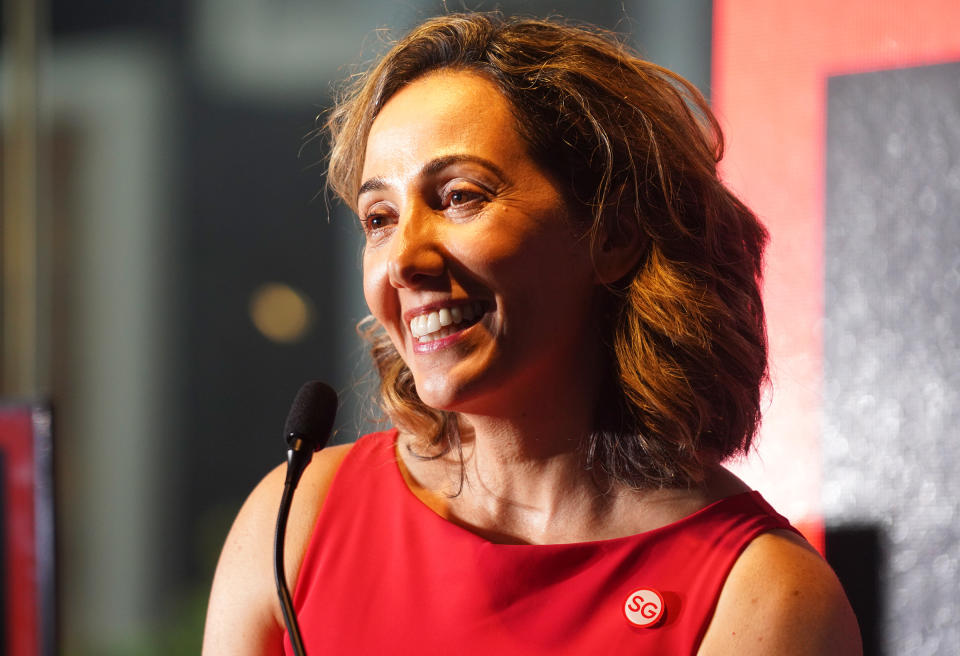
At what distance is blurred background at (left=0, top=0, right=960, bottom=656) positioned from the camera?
135 cm

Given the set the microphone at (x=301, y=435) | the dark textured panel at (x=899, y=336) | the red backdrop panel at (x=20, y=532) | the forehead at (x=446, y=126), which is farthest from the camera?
the red backdrop panel at (x=20, y=532)

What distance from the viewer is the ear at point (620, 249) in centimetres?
122

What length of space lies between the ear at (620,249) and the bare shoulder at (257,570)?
50 centimetres

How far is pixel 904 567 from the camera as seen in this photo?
136 centimetres

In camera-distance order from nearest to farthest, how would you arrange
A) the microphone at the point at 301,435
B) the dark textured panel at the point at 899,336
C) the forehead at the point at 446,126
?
the microphone at the point at 301,435 < the forehead at the point at 446,126 < the dark textured panel at the point at 899,336

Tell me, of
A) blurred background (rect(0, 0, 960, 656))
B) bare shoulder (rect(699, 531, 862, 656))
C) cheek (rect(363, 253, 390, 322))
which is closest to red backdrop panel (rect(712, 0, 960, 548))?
blurred background (rect(0, 0, 960, 656))

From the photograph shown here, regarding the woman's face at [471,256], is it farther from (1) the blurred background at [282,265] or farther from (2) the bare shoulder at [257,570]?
(1) the blurred background at [282,265]

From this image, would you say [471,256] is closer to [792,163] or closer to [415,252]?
[415,252]

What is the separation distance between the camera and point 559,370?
1231 mm

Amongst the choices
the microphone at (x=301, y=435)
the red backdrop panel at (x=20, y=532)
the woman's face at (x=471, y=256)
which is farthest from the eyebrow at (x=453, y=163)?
the red backdrop panel at (x=20, y=532)

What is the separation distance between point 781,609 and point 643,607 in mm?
154

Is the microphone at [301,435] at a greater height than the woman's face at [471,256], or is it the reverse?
the woman's face at [471,256]

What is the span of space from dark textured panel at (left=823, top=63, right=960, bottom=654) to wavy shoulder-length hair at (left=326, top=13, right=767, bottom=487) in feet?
0.55

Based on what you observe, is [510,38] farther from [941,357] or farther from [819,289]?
[941,357]
